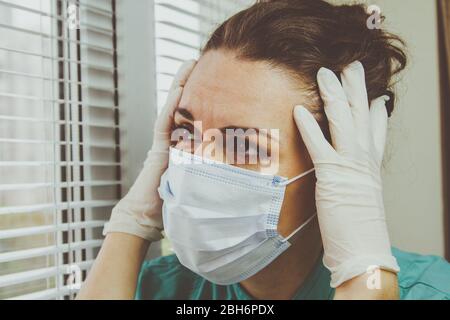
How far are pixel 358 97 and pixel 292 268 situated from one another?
0.43 m

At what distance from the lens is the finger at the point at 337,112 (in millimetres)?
960

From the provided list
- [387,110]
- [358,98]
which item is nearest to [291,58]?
[358,98]

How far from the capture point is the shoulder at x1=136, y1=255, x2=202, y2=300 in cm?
116

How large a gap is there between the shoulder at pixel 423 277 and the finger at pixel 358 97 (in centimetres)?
32

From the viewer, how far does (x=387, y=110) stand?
1.12 m

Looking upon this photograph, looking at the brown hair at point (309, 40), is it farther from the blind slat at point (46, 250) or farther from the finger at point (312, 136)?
the blind slat at point (46, 250)

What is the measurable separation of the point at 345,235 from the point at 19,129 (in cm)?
78

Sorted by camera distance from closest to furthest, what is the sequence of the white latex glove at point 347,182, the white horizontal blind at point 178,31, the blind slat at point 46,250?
the white latex glove at point 347,182 < the blind slat at point 46,250 < the white horizontal blind at point 178,31

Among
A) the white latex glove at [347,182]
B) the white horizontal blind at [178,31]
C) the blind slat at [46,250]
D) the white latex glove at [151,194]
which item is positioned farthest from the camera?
the white horizontal blind at [178,31]

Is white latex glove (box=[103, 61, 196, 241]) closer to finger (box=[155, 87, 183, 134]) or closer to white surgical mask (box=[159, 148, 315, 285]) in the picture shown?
finger (box=[155, 87, 183, 134])

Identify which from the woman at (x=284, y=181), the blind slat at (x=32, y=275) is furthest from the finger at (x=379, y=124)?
the blind slat at (x=32, y=275)

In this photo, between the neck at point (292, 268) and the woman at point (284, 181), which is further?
the neck at point (292, 268)

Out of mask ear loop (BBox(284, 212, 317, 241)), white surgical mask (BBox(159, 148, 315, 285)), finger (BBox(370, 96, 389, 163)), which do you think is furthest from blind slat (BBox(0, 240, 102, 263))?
finger (BBox(370, 96, 389, 163))

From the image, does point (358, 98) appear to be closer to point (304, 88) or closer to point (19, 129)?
point (304, 88)
